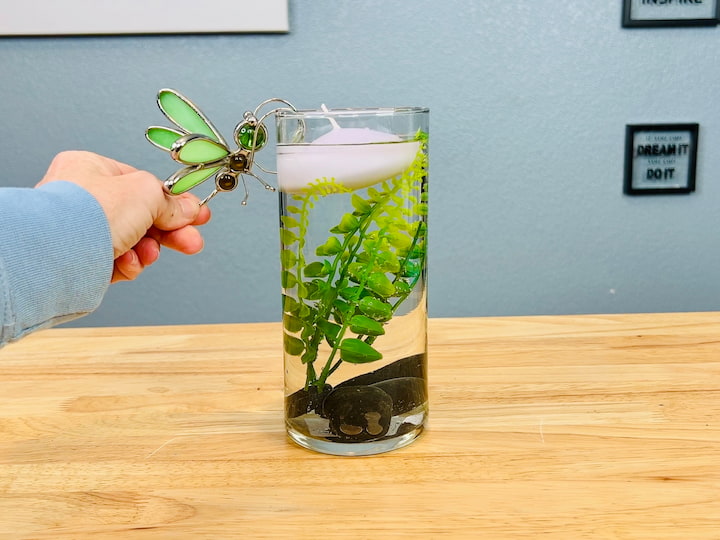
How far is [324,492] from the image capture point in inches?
19.2

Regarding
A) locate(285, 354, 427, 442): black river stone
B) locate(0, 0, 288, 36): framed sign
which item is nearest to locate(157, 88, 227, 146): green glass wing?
locate(285, 354, 427, 442): black river stone

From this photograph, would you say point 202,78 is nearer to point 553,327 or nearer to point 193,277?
point 193,277

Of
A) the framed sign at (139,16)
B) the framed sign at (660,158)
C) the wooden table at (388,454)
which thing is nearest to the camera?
the wooden table at (388,454)

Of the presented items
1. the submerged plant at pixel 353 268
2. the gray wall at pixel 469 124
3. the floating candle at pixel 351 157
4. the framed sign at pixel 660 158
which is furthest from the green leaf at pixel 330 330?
the framed sign at pixel 660 158

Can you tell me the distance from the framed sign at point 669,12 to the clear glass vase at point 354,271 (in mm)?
1196

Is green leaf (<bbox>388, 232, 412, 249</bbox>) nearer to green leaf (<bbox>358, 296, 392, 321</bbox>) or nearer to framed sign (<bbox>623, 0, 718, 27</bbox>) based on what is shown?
green leaf (<bbox>358, 296, 392, 321</bbox>)

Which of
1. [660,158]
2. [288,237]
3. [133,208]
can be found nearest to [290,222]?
[288,237]

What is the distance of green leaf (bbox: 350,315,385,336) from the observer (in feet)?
1.70

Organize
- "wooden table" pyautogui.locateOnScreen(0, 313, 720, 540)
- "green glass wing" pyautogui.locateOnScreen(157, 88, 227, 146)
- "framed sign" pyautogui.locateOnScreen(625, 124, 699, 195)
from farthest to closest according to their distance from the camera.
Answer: "framed sign" pyautogui.locateOnScreen(625, 124, 699, 195) < "green glass wing" pyautogui.locateOnScreen(157, 88, 227, 146) < "wooden table" pyautogui.locateOnScreen(0, 313, 720, 540)

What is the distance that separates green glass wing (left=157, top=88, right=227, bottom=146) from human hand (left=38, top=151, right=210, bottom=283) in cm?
5

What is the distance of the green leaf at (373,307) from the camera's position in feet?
1.71

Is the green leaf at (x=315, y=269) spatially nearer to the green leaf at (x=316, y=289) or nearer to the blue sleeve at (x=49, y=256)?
the green leaf at (x=316, y=289)

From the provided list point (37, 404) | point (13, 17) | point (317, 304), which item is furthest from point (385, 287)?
point (13, 17)

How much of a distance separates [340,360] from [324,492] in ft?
0.31
